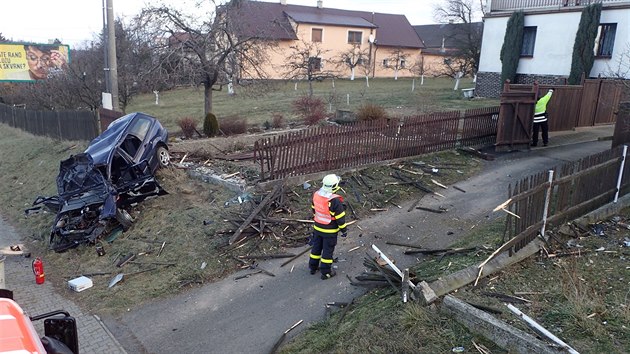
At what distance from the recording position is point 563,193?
21.9 ft

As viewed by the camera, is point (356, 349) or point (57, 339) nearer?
point (57, 339)

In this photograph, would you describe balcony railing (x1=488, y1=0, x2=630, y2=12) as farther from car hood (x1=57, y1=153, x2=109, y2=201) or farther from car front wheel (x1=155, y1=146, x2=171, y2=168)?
car hood (x1=57, y1=153, x2=109, y2=201)

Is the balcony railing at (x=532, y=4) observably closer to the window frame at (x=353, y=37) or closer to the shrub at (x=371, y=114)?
the shrub at (x=371, y=114)

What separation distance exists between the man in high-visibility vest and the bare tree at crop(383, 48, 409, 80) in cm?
4125

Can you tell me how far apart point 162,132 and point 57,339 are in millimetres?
8667

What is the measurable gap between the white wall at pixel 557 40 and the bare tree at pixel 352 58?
20.5 meters

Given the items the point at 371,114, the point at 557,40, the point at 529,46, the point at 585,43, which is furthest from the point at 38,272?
the point at 529,46

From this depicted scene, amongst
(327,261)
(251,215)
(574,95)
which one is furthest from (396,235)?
(574,95)

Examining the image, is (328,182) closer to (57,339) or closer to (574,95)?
(57,339)

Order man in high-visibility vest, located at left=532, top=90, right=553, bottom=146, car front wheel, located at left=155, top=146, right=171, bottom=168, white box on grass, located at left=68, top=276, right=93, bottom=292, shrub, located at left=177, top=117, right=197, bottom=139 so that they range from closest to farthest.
Answer: white box on grass, located at left=68, top=276, right=93, bottom=292 < car front wheel, located at left=155, top=146, right=171, bottom=168 < man in high-visibility vest, located at left=532, top=90, right=553, bottom=146 < shrub, located at left=177, top=117, right=197, bottom=139

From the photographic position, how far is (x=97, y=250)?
8.48m

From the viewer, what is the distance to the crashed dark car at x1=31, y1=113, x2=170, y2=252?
8852 millimetres

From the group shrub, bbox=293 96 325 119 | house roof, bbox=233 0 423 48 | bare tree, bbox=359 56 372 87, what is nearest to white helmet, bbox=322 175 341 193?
shrub, bbox=293 96 325 119

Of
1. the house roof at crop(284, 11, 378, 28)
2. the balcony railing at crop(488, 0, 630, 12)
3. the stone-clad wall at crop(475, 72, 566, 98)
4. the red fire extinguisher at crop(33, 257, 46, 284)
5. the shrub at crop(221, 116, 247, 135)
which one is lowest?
the red fire extinguisher at crop(33, 257, 46, 284)
